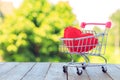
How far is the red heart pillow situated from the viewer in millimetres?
2697

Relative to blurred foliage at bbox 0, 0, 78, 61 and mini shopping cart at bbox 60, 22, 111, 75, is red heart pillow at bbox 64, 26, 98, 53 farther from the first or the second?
blurred foliage at bbox 0, 0, 78, 61

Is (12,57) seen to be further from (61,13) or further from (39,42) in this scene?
(61,13)

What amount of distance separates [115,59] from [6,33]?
7.70m

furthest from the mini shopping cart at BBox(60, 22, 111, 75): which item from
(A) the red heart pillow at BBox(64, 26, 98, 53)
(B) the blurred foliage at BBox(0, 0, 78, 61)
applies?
(B) the blurred foliage at BBox(0, 0, 78, 61)

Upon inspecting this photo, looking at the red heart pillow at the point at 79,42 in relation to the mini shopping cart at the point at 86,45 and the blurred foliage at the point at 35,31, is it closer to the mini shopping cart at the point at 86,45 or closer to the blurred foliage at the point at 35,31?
the mini shopping cart at the point at 86,45

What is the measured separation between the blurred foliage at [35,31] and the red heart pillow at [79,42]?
1219 centimetres

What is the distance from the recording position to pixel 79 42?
2697 mm

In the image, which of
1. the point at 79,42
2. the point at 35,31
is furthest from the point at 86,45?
the point at 35,31

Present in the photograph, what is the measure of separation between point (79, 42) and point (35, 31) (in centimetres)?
1308

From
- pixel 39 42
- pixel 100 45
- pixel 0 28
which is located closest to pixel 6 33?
pixel 0 28

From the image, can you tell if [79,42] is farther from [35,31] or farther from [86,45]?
[35,31]

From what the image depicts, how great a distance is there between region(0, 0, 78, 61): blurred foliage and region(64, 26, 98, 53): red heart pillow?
1219cm

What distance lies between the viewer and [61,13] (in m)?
15.9

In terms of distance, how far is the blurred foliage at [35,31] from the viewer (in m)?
15.3
